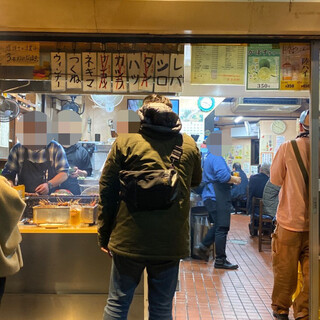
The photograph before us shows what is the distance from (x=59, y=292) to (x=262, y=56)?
2.75 metres

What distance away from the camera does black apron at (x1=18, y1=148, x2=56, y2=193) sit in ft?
12.0

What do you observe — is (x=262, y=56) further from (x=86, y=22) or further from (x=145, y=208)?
(x=145, y=208)

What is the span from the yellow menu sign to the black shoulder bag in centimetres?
161

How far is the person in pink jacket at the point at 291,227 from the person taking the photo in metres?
3.04

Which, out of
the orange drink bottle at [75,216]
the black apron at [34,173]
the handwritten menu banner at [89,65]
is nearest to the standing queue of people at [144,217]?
the orange drink bottle at [75,216]

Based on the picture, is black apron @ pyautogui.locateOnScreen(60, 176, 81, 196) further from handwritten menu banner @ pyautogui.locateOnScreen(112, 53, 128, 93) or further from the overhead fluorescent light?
the overhead fluorescent light

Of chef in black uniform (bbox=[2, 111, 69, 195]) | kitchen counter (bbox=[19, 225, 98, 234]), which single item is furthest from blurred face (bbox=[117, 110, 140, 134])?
kitchen counter (bbox=[19, 225, 98, 234])

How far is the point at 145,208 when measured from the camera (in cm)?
198

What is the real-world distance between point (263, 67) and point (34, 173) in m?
2.58

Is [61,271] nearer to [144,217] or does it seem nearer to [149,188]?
[144,217]

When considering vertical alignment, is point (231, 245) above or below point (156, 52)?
below

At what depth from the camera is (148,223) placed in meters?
1.99

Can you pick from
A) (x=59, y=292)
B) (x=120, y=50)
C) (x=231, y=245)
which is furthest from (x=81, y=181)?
(x=231, y=245)

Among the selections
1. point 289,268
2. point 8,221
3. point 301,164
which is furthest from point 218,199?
point 8,221
